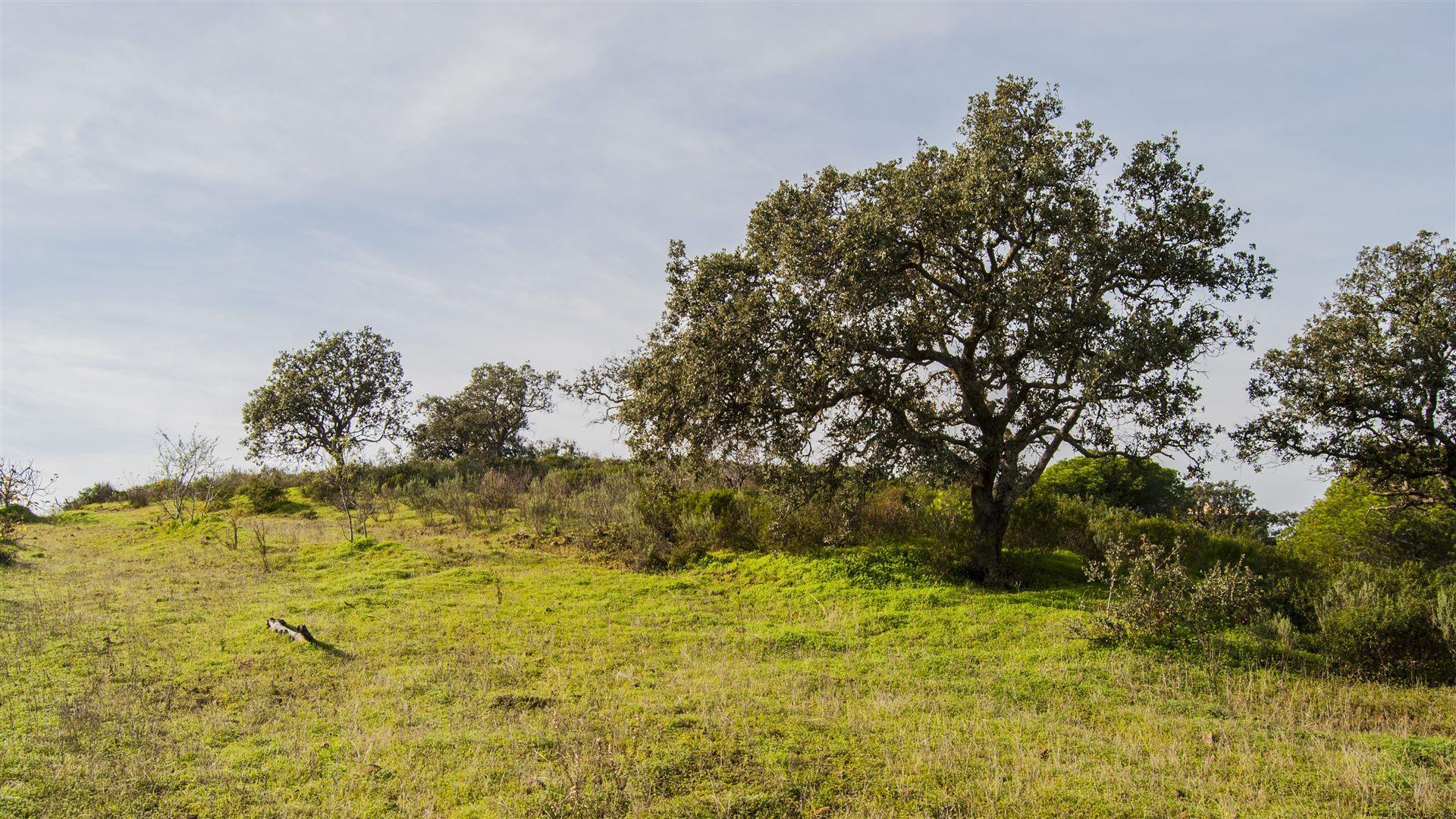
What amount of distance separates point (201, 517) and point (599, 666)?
23504 millimetres

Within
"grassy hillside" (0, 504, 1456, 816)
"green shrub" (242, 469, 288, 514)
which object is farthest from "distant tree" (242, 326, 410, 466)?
"grassy hillside" (0, 504, 1456, 816)

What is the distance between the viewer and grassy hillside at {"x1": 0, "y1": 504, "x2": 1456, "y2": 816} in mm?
6539

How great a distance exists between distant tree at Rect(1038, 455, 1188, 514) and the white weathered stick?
1038 inches

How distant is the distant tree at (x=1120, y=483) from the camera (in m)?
30.9

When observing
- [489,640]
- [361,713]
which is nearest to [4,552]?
[489,640]

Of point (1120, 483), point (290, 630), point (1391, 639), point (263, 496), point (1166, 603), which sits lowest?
point (290, 630)

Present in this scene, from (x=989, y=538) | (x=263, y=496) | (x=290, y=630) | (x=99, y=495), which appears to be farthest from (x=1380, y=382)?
(x=99, y=495)

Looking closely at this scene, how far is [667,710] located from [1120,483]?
28.7 metres

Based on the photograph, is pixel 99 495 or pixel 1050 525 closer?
pixel 1050 525

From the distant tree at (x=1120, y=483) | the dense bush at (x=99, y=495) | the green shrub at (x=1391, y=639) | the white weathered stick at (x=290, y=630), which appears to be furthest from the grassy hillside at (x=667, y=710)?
the dense bush at (x=99, y=495)

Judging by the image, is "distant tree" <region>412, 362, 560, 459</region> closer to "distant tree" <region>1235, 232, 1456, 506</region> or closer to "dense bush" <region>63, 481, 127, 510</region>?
"dense bush" <region>63, 481, 127, 510</region>

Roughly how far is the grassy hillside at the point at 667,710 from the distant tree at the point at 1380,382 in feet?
25.0

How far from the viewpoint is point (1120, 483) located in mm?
31578

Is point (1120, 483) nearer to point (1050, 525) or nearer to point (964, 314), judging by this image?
point (1050, 525)
